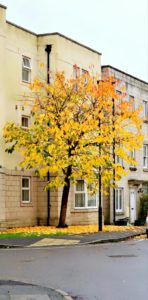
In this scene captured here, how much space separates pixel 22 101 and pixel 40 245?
12042 millimetres

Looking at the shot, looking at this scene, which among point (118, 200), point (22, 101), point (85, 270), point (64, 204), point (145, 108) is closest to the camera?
point (85, 270)

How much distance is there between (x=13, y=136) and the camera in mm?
30422

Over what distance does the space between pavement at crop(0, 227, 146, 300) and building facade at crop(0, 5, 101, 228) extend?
19.0ft

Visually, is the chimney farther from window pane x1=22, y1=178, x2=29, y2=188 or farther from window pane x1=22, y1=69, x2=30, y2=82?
window pane x1=22, y1=178, x2=29, y2=188

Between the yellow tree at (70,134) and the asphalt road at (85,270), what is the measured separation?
956 centimetres

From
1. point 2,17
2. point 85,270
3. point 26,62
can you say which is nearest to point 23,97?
point 26,62

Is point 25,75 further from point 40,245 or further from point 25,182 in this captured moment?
point 40,245

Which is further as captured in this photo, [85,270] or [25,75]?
[25,75]

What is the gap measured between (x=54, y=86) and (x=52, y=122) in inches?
90.9

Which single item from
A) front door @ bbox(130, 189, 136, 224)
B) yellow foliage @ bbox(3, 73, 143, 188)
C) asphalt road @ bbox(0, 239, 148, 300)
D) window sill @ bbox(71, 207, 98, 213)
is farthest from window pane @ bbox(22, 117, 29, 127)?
asphalt road @ bbox(0, 239, 148, 300)

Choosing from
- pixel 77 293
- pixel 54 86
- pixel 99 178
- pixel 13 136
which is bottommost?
pixel 77 293

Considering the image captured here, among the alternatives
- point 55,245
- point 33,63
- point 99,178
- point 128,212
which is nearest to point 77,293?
point 55,245

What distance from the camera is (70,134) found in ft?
99.7

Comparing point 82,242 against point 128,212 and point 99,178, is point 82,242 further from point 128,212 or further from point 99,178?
point 128,212
